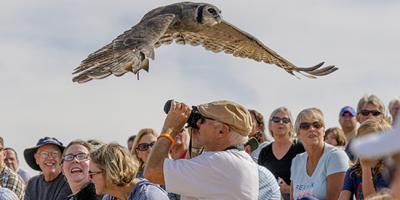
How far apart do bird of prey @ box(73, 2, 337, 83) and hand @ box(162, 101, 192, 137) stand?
2832mm

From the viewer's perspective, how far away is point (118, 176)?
4836 mm

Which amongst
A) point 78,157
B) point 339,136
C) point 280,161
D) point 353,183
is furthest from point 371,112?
point 78,157

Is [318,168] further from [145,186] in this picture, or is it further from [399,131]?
[399,131]

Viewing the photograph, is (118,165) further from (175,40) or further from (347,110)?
(175,40)

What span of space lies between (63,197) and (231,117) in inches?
114

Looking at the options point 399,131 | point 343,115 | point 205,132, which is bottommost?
point 399,131

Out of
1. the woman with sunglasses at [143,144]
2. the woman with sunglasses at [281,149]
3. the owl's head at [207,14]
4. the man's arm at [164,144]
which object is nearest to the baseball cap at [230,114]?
the man's arm at [164,144]

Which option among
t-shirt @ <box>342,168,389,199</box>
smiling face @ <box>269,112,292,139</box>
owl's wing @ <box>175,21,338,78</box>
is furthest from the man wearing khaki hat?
owl's wing @ <box>175,21,338,78</box>

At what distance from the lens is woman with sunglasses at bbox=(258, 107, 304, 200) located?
6.87 meters

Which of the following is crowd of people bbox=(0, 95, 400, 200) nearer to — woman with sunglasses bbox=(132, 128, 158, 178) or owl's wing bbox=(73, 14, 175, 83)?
woman with sunglasses bbox=(132, 128, 158, 178)

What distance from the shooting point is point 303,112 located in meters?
6.48

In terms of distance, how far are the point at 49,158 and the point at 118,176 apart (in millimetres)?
2265

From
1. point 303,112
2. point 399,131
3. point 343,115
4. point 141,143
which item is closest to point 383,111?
point 343,115

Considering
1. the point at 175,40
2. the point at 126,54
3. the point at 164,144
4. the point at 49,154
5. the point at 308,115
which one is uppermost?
the point at 175,40
